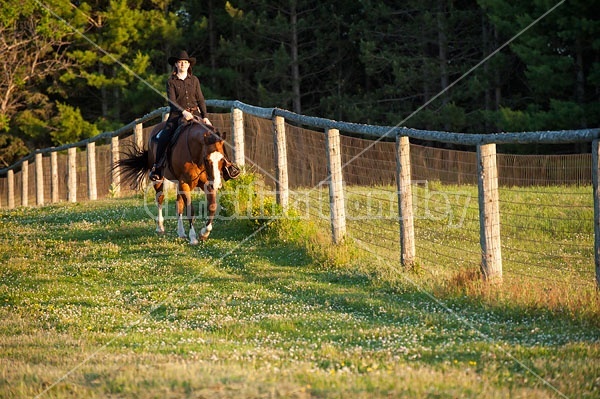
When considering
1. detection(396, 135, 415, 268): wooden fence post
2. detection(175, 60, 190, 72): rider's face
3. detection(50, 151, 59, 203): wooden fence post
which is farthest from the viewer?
detection(50, 151, 59, 203): wooden fence post

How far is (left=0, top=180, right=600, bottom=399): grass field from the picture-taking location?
6539 millimetres

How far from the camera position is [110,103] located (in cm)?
5050

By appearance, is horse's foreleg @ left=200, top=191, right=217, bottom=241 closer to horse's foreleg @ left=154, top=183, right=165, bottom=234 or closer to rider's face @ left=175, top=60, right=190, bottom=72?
horse's foreleg @ left=154, top=183, right=165, bottom=234

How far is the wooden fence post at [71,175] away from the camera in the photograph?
28.6 m

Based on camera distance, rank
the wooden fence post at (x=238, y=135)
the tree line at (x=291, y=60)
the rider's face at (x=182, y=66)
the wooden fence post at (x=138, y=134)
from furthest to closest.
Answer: the tree line at (x=291, y=60) < the wooden fence post at (x=138, y=134) < the wooden fence post at (x=238, y=135) < the rider's face at (x=182, y=66)

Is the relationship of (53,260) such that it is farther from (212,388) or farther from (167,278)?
(212,388)

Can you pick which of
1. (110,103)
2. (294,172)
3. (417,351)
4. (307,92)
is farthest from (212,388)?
(110,103)

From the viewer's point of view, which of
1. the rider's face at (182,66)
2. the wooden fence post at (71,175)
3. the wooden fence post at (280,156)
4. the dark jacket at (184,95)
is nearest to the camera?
the wooden fence post at (280,156)

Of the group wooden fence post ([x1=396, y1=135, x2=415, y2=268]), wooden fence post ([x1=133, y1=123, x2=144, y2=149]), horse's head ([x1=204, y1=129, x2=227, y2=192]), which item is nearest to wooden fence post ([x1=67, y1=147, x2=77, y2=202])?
wooden fence post ([x1=133, y1=123, x2=144, y2=149])

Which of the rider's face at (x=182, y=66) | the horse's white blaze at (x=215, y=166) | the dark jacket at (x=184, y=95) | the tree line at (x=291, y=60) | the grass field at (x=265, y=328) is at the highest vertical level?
the tree line at (x=291, y=60)

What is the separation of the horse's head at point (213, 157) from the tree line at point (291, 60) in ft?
63.6

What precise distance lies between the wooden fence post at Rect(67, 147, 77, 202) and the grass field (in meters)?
13.8

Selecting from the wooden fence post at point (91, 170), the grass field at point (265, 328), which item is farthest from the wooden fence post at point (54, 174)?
the grass field at point (265, 328)

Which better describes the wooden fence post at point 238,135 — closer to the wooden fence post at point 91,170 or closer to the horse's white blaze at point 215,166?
the horse's white blaze at point 215,166
